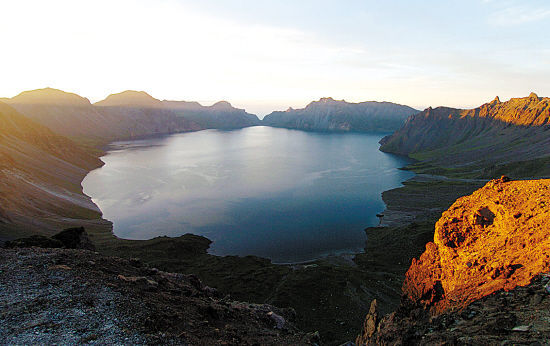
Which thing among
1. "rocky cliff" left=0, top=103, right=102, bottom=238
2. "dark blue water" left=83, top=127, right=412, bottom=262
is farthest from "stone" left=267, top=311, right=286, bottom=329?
"rocky cliff" left=0, top=103, right=102, bottom=238

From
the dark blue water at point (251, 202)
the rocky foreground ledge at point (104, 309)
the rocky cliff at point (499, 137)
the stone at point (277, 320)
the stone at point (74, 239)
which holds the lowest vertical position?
the dark blue water at point (251, 202)

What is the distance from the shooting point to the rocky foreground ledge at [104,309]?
12195mm

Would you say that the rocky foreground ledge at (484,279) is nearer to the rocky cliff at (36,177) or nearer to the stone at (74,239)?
the stone at (74,239)

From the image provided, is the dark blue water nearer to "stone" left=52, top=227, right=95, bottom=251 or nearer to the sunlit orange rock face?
"stone" left=52, top=227, right=95, bottom=251

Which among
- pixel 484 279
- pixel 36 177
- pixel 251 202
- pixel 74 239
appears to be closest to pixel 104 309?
pixel 484 279

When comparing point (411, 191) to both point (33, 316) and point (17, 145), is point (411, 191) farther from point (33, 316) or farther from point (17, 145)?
point (17, 145)

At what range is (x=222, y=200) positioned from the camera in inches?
3310

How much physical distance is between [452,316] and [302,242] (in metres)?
45.6

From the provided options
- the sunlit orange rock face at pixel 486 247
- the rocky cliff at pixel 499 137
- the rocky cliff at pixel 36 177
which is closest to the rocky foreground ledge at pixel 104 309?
the sunlit orange rock face at pixel 486 247

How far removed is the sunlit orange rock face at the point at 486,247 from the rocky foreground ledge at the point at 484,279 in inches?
1.3

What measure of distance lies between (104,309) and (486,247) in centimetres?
2103

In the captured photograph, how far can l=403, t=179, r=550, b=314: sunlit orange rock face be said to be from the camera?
1344 cm

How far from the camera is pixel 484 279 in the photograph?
573 inches

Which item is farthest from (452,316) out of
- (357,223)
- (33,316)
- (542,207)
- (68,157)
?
(68,157)
